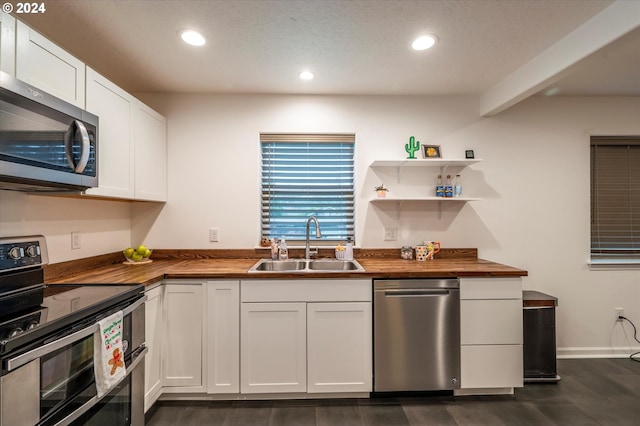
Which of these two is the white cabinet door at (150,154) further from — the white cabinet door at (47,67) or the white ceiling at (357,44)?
the white cabinet door at (47,67)

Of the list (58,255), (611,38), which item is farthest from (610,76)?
(58,255)

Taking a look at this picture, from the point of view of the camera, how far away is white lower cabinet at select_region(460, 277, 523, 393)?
6.89 feet

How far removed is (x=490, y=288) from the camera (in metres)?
2.11

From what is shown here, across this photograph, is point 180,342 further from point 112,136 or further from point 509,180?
point 509,180

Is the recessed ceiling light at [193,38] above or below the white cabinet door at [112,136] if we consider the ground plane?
above

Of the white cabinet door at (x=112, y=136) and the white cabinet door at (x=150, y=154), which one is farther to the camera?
the white cabinet door at (x=150, y=154)

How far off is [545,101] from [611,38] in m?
1.31

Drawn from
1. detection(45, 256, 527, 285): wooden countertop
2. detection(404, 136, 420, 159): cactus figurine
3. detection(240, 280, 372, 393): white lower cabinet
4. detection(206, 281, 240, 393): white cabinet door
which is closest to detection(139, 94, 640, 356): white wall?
detection(404, 136, 420, 159): cactus figurine

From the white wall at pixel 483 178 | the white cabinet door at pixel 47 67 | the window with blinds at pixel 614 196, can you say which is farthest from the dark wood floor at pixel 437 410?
the white cabinet door at pixel 47 67

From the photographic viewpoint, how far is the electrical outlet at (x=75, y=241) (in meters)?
2.02

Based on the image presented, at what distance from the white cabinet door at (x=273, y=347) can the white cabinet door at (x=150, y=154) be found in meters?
1.25

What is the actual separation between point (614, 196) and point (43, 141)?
14.1 ft

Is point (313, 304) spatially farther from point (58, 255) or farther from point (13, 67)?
point (13, 67)

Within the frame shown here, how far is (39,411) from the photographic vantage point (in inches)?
40.2
